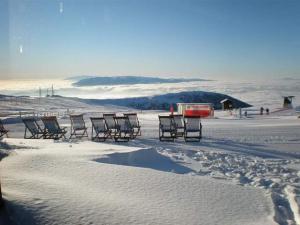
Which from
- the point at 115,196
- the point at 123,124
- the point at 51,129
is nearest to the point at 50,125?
the point at 51,129

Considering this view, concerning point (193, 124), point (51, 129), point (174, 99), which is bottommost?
point (174, 99)

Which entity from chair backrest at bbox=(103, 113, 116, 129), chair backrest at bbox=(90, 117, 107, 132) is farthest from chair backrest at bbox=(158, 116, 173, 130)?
chair backrest at bbox=(90, 117, 107, 132)

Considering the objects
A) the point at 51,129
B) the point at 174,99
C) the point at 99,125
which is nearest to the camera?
the point at 99,125

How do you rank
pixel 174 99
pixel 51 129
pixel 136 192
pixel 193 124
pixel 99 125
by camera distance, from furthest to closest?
pixel 174 99
pixel 51 129
pixel 99 125
pixel 193 124
pixel 136 192

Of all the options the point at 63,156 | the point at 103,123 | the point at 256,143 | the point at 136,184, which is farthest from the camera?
the point at 103,123

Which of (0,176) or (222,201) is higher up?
(0,176)

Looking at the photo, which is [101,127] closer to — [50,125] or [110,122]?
[110,122]

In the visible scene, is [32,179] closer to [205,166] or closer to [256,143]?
[205,166]

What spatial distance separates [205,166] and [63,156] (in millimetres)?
2884

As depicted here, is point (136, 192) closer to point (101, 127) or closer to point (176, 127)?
point (176, 127)

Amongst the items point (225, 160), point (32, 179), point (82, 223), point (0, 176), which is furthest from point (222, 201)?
point (225, 160)

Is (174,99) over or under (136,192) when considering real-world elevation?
under

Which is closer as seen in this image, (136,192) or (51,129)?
(136,192)

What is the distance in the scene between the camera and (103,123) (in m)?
14.7
